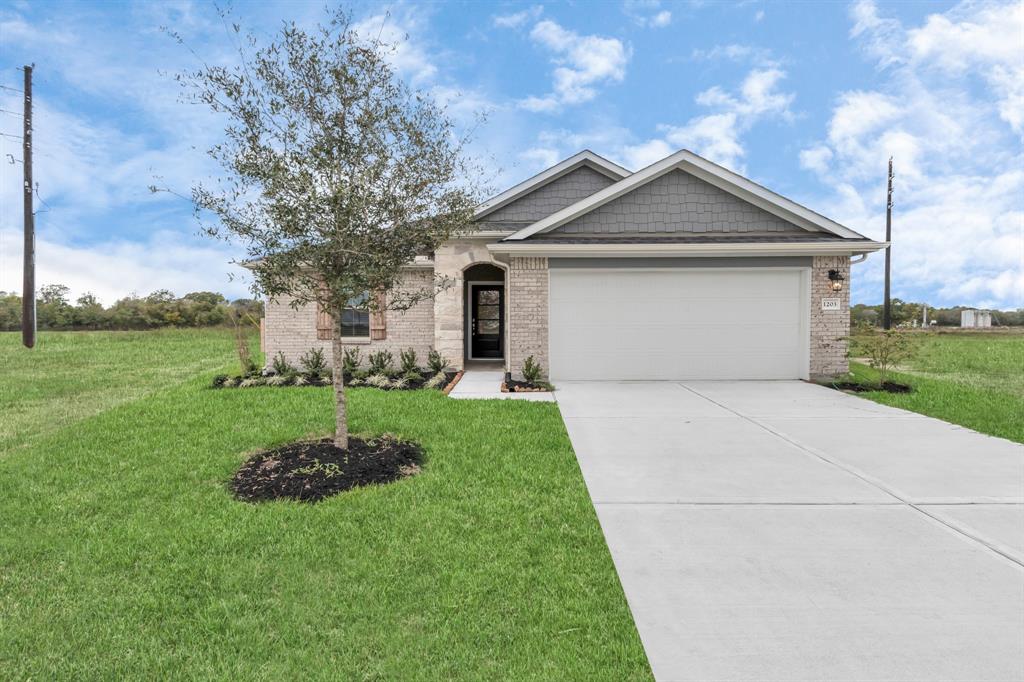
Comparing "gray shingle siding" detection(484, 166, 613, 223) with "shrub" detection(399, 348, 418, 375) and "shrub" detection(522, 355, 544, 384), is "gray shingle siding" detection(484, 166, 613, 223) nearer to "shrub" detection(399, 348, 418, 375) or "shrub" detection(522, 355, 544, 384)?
"shrub" detection(399, 348, 418, 375)

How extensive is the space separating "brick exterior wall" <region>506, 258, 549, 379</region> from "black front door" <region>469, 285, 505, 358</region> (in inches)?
150

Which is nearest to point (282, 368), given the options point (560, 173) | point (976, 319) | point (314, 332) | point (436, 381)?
point (314, 332)

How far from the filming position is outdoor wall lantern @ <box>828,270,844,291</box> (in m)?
10.4

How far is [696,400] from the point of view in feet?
28.6

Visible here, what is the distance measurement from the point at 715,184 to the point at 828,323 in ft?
12.3

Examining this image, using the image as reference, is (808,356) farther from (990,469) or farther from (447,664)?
(447,664)

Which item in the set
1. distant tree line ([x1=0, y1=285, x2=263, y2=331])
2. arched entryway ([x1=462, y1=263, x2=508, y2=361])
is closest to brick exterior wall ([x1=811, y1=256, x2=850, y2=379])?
arched entryway ([x1=462, y1=263, x2=508, y2=361])

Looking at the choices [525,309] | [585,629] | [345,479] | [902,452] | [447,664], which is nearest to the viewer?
[447,664]

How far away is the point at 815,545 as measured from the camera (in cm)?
363

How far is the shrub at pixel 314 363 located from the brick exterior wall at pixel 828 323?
35.6 ft

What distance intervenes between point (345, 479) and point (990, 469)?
21.8 ft

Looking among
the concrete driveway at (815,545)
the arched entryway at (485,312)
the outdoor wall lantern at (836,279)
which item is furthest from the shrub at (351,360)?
the outdoor wall lantern at (836,279)

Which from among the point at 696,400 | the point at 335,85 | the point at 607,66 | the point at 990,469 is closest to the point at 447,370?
the point at 696,400

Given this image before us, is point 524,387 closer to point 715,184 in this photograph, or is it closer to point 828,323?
point 715,184
